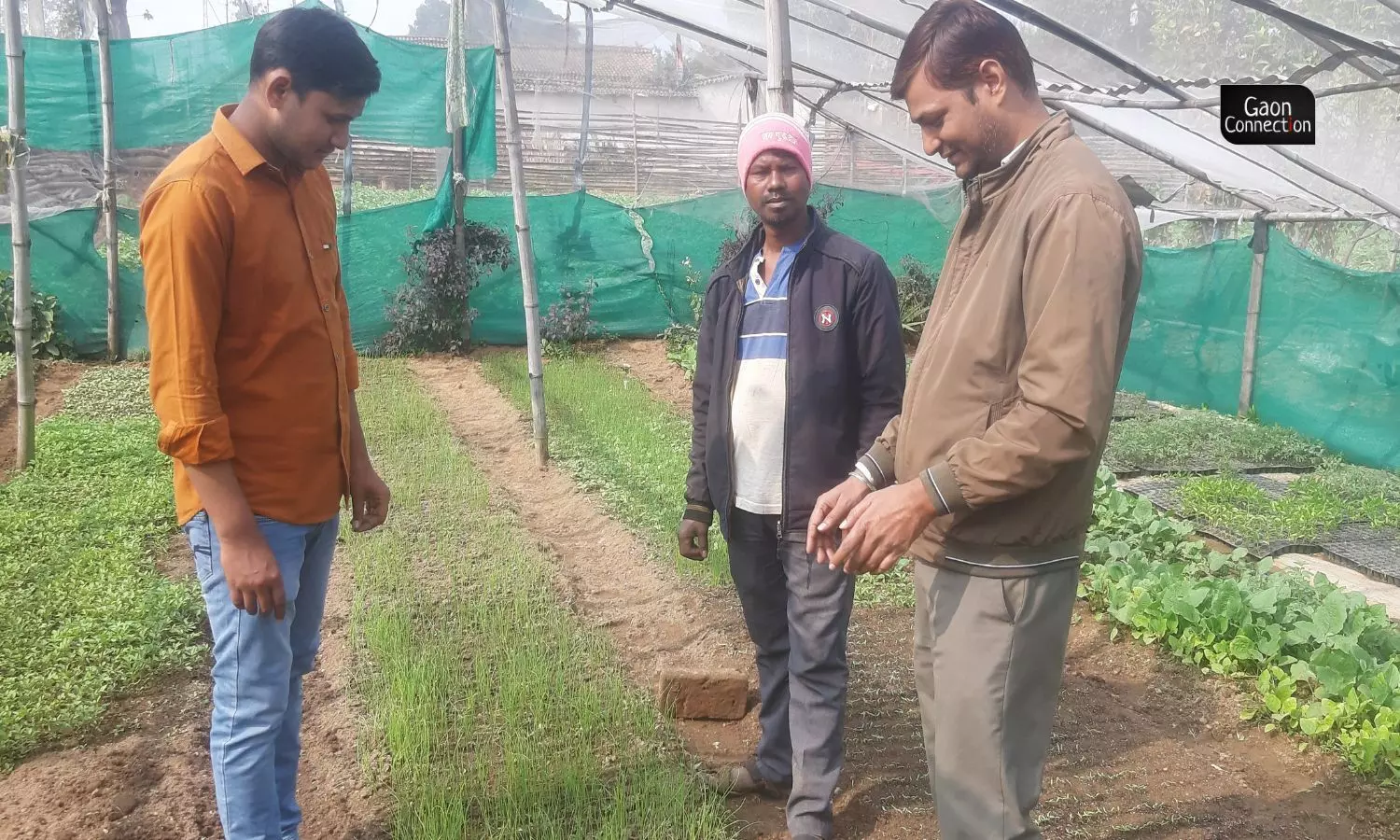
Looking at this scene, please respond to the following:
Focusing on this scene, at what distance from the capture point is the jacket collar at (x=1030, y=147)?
5.43 feet

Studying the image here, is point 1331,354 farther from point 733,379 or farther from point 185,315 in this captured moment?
point 185,315

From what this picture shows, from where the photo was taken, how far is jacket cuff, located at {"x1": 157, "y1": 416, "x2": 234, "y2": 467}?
5.87 ft

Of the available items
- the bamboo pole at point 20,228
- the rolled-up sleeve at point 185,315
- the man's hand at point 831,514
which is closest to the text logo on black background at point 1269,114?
the man's hand at point 831,514

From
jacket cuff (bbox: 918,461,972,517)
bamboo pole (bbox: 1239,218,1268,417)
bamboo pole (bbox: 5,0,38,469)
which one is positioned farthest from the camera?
bamboo pole (bbox: 1239,218,1268,417)

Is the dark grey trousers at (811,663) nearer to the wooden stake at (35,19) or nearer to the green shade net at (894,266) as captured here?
the green shade net at (894,266)

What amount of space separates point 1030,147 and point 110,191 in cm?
871

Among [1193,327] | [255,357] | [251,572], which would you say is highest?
[255,357]

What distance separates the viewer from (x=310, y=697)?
10.8 ft

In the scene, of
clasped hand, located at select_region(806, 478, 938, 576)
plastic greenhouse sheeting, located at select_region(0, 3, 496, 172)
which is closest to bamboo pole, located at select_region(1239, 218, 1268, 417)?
plastic greenhouse sheeting, located at select_region(0, 3, 496, 172)

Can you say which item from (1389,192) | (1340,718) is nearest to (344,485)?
(1340,718)

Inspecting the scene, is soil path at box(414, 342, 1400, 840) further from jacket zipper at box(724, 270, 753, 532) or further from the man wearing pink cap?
jacket zipper at box(724, 270, 753, 532)

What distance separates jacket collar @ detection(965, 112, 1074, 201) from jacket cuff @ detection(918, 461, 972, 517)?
0.51 meters

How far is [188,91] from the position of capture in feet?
28.3

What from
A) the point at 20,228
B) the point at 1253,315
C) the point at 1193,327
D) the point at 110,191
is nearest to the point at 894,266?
the point at 1193,327
